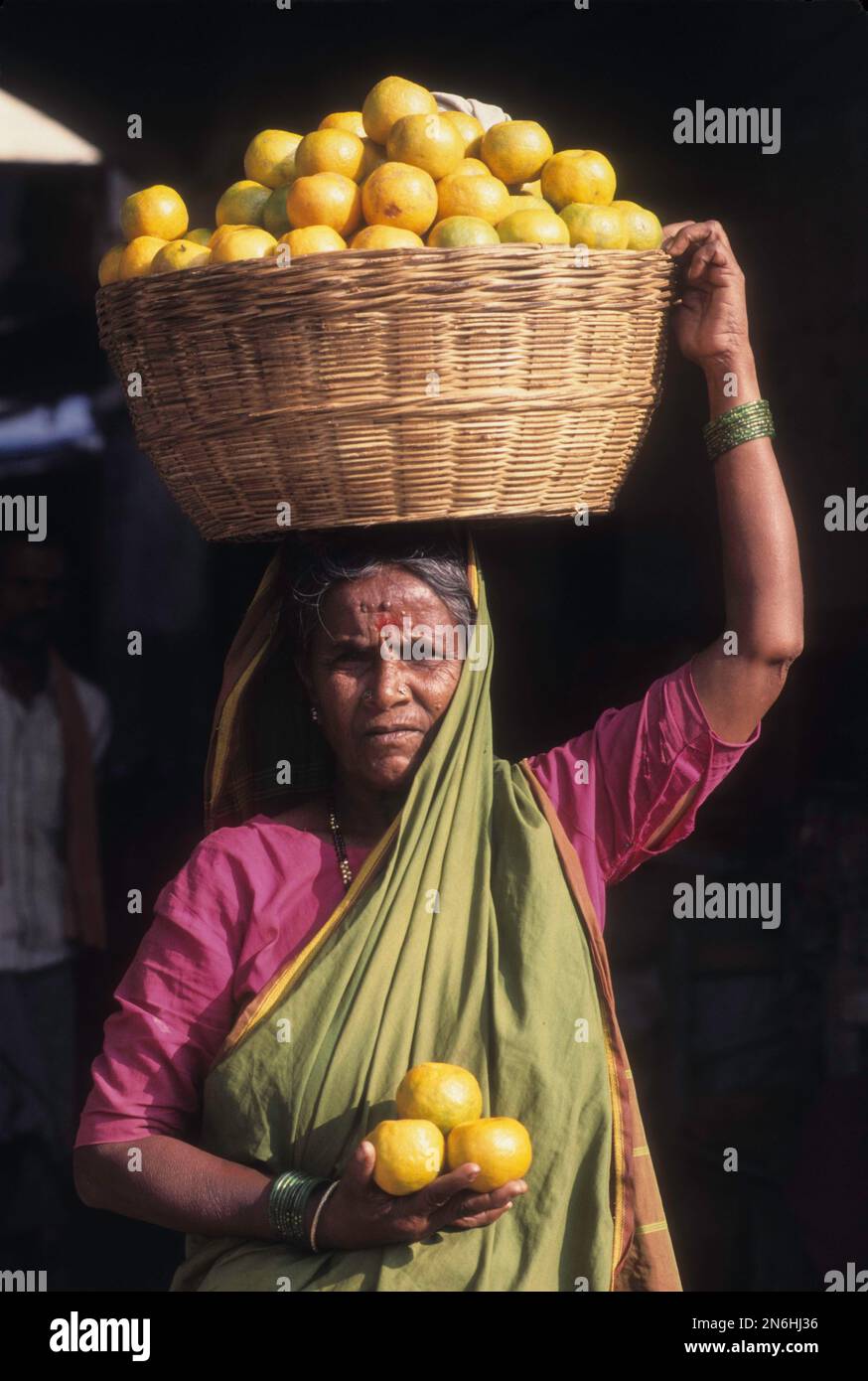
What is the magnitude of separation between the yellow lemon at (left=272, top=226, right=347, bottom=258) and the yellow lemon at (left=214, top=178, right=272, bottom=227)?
0.22m

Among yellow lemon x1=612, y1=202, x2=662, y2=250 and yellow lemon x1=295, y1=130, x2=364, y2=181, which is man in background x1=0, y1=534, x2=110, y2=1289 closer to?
yellow lemon x1=295, y1=130, x2=364, y2=181

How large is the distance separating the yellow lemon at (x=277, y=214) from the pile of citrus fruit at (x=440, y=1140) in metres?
1.42

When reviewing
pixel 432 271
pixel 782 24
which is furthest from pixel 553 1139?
pixel 782 24

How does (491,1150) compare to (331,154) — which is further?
(331,154)

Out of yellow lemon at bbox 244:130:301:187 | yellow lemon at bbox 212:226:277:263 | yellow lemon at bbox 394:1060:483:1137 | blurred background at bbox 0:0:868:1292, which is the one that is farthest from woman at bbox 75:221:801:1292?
blurred background at bbox 0:0:868:1292

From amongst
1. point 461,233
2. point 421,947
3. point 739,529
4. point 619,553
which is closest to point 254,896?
point 421,947

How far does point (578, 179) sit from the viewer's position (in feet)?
8.63

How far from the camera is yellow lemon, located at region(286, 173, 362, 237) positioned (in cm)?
256

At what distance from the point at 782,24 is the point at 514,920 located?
6.92 ft

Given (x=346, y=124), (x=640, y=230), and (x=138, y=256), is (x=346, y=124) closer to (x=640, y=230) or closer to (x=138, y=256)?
(x=138, y=256)

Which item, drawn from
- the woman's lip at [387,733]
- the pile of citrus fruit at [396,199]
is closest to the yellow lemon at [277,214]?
the pile of citrus fruit at [396,199]

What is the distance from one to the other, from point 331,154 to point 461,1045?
1.52 metres

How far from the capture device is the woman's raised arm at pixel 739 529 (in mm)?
2680
